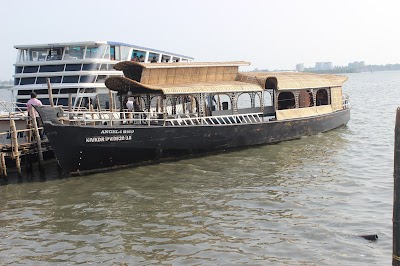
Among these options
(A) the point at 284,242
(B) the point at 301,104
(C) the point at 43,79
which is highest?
(C) the point at 43,79

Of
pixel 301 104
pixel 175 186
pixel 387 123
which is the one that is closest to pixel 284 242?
pixel 175 186

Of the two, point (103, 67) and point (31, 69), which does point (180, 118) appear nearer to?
point (103, 67)

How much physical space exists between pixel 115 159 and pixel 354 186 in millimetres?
8350

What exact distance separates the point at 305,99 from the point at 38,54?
14.4 meters

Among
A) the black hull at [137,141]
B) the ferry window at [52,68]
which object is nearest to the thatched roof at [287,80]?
the black hull at [137,141]

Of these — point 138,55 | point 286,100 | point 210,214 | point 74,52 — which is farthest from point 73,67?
point 210,214

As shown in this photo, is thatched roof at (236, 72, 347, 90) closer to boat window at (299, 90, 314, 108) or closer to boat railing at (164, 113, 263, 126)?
boat window at (299, 90, 314, 108)

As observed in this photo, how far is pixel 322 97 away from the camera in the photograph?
90.8 ft

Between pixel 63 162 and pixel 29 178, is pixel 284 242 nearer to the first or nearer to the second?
pixel 63 162

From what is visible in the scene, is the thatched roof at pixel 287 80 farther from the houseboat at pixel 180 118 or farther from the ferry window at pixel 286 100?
the ferry window at pixel 286 100

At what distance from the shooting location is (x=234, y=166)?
17.9 meters

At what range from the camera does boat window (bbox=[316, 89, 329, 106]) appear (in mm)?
27359

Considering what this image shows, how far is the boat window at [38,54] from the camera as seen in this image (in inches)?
971

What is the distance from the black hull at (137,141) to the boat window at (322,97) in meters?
6.34
